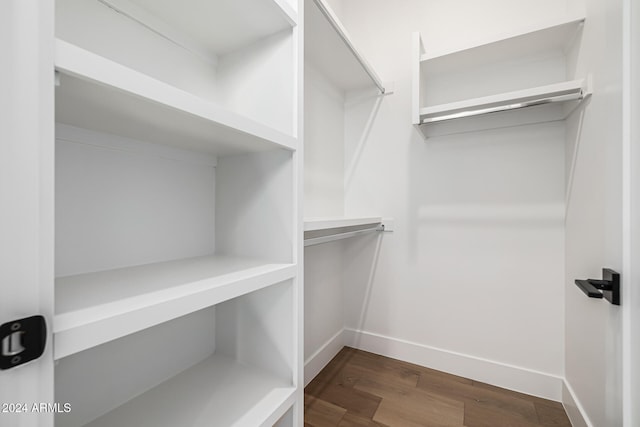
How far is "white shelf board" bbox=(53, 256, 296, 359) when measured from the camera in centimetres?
37

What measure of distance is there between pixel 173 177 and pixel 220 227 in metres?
0.23

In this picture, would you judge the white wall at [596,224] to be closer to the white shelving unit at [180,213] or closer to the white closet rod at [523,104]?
the white closet rod at [523,104]

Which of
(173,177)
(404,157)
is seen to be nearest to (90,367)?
(173,177)

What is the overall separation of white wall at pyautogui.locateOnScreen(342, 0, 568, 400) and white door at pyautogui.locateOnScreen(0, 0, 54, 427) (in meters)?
1.60

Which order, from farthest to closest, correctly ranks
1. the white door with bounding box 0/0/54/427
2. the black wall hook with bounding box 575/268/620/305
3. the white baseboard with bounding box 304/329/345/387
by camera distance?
the white baseboard with bounding box 304/329/345/387 < the black wall hook with bounding box 575/268/620/305 < the white door with bounding box 0/0/54/427

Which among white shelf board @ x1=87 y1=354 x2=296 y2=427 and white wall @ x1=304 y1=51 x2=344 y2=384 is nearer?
white shelf board @ x1=87 y1=354 x2=296 y2=427

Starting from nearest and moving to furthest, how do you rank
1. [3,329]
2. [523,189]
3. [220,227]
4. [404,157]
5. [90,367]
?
1. [3,329]
2. [90,367]
3. [220,227]
4. [523,189]
5. [404,157]

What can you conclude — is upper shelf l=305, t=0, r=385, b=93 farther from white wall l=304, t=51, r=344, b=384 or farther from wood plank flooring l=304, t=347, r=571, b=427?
wood plank flooring l=304, t=347, r=571, b=427

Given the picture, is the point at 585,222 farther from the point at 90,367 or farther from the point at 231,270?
the point at 90,367

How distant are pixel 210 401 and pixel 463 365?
4.66ft

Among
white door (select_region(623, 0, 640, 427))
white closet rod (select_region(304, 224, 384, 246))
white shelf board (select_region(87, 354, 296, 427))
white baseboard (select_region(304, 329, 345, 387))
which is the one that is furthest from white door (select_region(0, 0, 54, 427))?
white baseboard (select_region(304, 329, 345, 387))

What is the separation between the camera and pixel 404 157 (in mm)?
1664

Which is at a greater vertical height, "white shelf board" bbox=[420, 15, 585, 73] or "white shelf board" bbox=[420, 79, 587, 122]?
"white shelf board" bbox=[420, 15, 585, 73]

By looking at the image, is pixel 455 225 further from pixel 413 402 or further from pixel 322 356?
pixel 322 356
